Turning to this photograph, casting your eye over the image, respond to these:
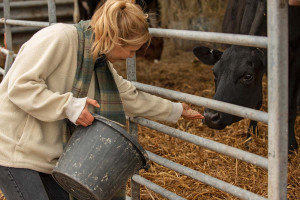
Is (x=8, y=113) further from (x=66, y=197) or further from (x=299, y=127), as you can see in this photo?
(x=299, y=127)

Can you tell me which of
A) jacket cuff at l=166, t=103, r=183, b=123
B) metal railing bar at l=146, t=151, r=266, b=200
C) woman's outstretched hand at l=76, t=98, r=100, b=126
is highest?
woman's outstretched hand at l=76, t=98, r=100, b=126

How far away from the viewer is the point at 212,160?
3.71m

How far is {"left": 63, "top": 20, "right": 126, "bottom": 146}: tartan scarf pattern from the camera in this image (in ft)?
7.33

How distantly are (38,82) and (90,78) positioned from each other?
27cm

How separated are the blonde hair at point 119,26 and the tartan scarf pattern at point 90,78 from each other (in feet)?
0.28

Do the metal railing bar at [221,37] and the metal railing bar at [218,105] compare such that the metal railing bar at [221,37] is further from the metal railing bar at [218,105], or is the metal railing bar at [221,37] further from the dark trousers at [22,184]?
the dark trousers at [22,184]

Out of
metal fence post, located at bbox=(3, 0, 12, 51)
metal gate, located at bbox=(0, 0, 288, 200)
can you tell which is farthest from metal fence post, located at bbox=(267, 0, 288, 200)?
metal fence post, located at bbox=(3, 0, 12, 51)

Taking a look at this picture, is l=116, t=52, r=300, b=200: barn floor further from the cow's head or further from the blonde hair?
the blonde hair

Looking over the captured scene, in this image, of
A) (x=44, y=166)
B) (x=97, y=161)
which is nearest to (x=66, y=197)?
(x=44, y=166)

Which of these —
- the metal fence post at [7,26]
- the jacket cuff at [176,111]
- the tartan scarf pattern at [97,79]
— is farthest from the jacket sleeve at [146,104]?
the metal fence post at [7,26]

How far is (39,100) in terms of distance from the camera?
2088 millimetres

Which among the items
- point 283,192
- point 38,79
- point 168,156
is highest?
point 38,79

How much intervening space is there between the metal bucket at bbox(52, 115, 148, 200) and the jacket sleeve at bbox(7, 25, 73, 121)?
15 cm

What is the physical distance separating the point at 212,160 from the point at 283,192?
1792 millimetres
